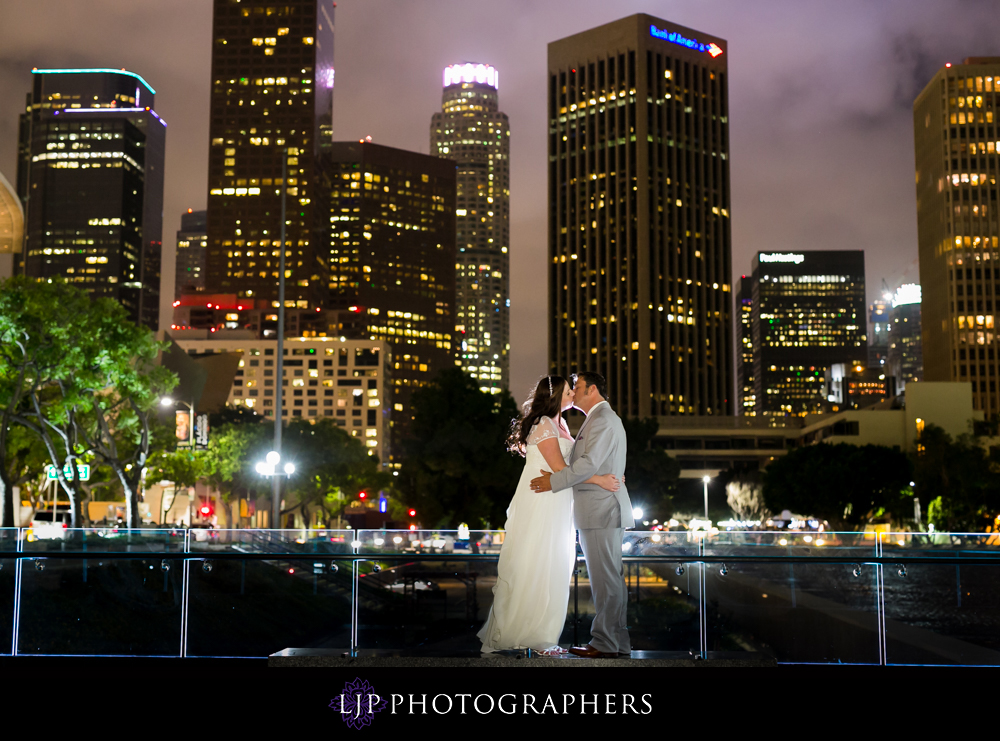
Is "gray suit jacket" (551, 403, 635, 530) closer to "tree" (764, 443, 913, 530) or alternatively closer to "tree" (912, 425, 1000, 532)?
"tree" (764, 443, 913, 530)

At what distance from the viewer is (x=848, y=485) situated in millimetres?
80250

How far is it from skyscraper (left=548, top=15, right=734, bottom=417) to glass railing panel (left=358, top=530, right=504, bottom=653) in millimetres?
168381

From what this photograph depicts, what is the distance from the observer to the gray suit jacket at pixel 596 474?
7.16 meters

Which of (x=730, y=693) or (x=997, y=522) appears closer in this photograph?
(x=730, y=693)

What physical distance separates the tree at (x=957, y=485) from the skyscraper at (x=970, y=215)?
258ft

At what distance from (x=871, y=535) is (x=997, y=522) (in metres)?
77.4

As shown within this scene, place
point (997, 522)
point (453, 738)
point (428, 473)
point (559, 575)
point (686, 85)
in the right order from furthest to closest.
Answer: point (686, 85) < point (997, 522) < point (428, 473) < point (559, 575) < point (453, 738)

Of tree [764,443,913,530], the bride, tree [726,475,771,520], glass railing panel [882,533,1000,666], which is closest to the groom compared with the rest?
the bride

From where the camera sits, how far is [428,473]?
50.6m

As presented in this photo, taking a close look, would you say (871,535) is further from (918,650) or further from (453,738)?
(453,738)

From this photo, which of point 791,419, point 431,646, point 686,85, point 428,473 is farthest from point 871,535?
point 686,85

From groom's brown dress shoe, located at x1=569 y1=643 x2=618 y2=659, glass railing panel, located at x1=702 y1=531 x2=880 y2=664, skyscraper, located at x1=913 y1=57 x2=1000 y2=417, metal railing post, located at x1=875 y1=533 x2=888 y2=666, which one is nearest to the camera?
groom's brown dress shoe, located at x1=569 y1=643 x2=618 y2=659

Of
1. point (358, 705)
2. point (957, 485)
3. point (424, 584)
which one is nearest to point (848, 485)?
point (957, 485)

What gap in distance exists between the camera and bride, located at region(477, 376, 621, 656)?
289 inches
